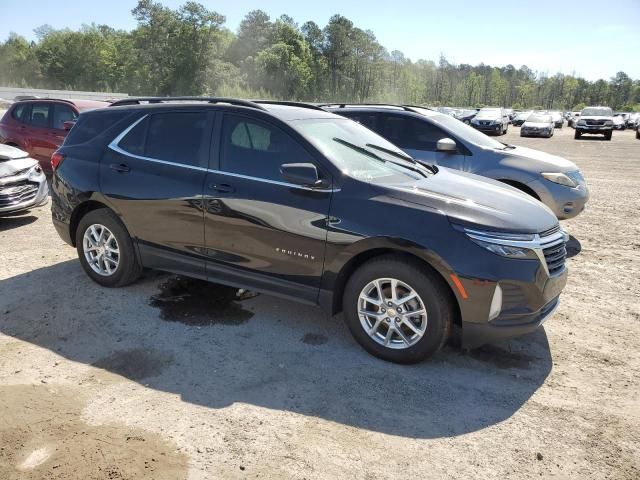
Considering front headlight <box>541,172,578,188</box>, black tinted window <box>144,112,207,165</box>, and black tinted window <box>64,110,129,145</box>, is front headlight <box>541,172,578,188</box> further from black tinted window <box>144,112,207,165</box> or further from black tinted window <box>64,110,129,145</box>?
black tinted window <box>64,110,129,145</box>

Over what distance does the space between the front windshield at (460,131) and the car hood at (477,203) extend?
3278mm

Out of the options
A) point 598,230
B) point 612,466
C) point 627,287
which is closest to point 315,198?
point 612,466

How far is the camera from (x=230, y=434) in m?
2.89

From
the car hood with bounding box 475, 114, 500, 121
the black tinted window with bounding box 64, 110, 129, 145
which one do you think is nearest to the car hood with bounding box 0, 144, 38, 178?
the black tinted window with bounding box 64, 110, 129, 145

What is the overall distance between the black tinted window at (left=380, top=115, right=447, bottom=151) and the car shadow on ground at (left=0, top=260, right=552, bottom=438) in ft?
12.1

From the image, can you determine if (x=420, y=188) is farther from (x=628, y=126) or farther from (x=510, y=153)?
(x=628, y=126)

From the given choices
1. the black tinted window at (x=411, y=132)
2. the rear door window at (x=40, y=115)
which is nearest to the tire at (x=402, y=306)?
the black tinted window at (x=411, y=132)

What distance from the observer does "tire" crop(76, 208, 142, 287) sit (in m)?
4.79

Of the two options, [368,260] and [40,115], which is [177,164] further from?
[40,115]

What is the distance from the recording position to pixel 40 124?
10258 mm

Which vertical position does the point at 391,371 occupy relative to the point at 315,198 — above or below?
below

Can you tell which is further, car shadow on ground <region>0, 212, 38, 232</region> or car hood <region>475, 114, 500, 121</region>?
car hood <region>475, 114, 500, 121</region>

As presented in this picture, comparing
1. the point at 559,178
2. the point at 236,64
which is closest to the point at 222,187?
the point at 559,178

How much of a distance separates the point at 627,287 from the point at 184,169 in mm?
4697
